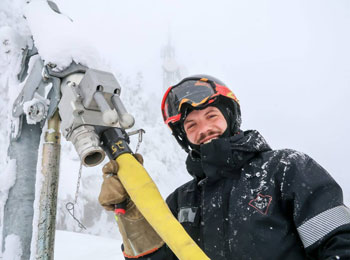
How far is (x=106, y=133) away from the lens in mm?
1472

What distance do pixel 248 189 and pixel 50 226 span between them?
3.95 ft

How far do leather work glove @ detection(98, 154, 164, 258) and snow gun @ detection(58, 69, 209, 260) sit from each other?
0.29 feet

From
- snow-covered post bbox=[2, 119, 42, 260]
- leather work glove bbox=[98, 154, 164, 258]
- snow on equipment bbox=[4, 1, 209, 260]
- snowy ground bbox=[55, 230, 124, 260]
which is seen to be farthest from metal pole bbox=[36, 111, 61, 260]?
snowy ground bbox=[55, 230, 124, 260]

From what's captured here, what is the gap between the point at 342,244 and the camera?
4.12 ft

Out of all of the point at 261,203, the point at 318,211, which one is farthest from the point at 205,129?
the point at 318,211

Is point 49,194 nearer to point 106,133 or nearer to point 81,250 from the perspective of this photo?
point 106,133

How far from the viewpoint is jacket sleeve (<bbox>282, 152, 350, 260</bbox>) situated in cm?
131

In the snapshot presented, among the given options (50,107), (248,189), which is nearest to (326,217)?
(248,189)

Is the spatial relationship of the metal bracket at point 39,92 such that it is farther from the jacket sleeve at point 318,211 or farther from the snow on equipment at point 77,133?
the jacket sleeve at point 318,211

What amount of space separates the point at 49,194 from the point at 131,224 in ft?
1.77

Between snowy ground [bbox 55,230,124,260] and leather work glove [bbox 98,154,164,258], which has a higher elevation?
snowy ground [bbox 55,230,124,260]

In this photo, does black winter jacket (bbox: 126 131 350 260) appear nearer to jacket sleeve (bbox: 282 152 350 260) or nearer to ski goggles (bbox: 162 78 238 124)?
jacket sleeve (bbox: 282 152 350 260)

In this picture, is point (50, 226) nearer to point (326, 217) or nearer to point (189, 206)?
point (189, 206)

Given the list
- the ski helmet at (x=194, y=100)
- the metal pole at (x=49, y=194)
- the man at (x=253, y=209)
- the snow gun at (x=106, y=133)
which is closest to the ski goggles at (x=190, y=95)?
the ski helmet at (x=194, y=100)
